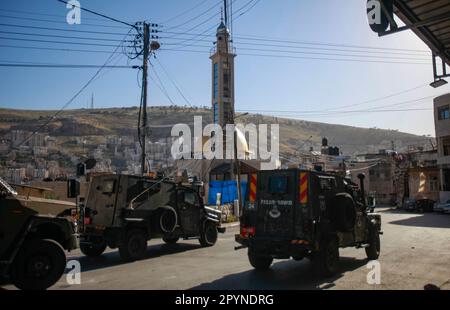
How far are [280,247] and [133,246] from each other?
4.98 meters

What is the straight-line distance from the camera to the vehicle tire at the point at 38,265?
7.62 metres

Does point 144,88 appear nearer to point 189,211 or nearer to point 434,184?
point 189,211

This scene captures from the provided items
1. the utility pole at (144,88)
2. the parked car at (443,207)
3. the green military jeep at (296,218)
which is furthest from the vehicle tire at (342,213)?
the parked car at (443,207)

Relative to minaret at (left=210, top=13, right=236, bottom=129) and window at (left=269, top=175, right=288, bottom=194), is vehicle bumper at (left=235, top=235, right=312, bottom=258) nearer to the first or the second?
window at (left=269, top=175, right=288, bottom=194)

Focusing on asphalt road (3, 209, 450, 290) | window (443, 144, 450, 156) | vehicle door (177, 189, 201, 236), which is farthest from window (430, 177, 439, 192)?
vehicle door (177, 189, 201, 236)

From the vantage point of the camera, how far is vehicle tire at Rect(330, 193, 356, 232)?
29.6ft

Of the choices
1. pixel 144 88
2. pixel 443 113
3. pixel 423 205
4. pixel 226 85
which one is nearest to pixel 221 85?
pixel 226 85

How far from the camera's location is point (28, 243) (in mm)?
7793

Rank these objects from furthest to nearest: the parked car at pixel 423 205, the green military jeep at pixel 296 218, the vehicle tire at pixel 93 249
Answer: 1. the parked car at pixel 423 205
2. the vehicle tire at pixel 93 249
3. the green military jeep at pixel 296 218

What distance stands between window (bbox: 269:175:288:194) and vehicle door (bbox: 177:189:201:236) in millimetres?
5170

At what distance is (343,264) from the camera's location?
10.4 m

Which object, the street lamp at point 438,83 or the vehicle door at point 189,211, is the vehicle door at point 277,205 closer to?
the street lamp at point 438,83

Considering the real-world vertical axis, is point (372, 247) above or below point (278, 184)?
below
